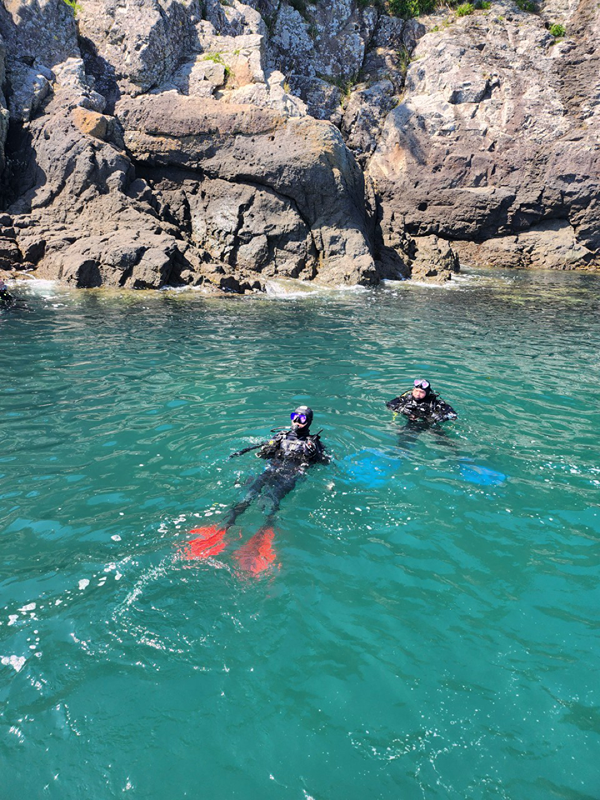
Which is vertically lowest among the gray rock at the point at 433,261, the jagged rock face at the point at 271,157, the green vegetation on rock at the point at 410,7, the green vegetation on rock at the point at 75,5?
the gray rock at the point at 433,261

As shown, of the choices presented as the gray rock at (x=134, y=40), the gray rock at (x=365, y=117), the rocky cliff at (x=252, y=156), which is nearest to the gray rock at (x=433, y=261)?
the rocky cliff at (x=252, y=156)

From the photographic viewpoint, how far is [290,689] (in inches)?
146

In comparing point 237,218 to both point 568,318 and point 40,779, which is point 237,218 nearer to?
point 568,318

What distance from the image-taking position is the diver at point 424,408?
8.12m

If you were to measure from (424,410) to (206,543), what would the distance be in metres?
4.41

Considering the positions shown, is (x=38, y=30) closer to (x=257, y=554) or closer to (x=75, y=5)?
(x=75, y=5)

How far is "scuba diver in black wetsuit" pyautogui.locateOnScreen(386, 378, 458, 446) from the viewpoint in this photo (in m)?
8.10

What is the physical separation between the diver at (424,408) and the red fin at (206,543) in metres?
4.00

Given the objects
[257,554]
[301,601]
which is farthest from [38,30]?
[301,601]

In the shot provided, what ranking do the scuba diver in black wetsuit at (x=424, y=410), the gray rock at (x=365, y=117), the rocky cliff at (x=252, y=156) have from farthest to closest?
the gray rock at (x=365, y=117), the rocky cliff at (x=252, y=156), the scuba diver in black wetsuit at (x=424, y=410)

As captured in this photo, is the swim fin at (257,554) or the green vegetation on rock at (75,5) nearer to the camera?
the swim fin at (257,554)

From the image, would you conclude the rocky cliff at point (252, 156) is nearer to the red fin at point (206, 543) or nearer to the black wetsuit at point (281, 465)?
the black wetsuit at point (281, 465)

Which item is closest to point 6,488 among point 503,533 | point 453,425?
point 503,533

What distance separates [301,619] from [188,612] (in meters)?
0.96
